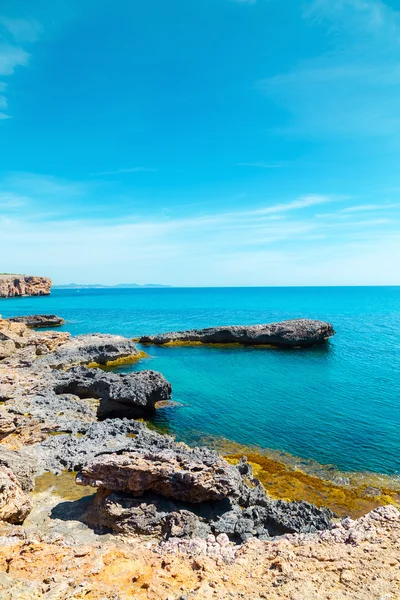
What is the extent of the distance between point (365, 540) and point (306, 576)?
116 inches

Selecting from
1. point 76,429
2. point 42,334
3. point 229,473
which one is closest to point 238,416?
point 76,429

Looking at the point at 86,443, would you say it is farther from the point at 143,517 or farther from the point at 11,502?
the point at 143,517

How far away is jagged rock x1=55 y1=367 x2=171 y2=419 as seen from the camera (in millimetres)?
32219

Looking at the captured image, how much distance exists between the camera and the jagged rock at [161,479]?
1547cm

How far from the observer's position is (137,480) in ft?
50.8

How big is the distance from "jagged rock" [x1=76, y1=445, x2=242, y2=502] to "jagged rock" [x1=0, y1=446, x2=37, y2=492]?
2832 millimetres

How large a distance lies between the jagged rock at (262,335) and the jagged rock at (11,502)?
5867 centimetres

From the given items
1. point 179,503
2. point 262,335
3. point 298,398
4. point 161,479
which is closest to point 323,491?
point 179,503

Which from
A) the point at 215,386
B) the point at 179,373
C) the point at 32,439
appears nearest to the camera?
the point at 32,439

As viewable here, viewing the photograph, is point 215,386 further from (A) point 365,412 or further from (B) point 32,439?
(B) point 32,439

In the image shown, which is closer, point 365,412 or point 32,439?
point 32,439

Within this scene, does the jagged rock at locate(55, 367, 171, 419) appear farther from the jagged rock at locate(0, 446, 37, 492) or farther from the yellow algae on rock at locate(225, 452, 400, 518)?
the jagged rock at locate(0, 446, 37, 492)

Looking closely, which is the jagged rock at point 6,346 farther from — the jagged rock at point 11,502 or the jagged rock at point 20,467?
the jagged rock at point 11,502

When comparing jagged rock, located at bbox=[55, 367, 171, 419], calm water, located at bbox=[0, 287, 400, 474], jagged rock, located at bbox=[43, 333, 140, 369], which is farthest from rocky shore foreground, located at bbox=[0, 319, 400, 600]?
jagged rock, located at bbox=[43, 333, 140, 369]
